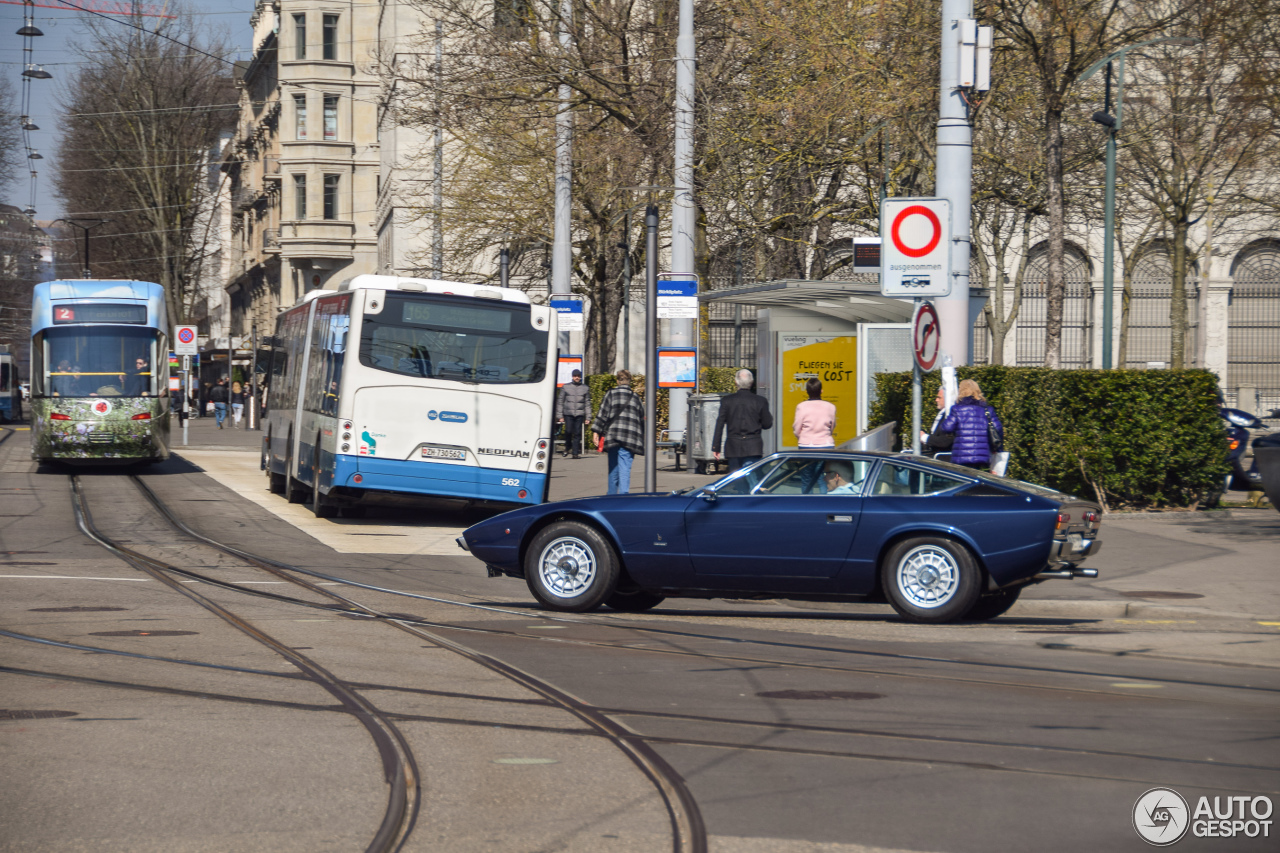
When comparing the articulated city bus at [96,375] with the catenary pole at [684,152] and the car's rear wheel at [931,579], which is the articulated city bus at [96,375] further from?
the car's rear wheel at [931,579]

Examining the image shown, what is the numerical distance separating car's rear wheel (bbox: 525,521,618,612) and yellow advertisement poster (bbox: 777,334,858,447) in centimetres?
1161

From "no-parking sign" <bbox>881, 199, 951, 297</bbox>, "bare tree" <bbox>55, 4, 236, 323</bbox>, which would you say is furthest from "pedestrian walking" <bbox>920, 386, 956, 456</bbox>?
"bare tree" <bbox>55, 4, 236, 323</bbox>

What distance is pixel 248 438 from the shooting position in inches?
1769

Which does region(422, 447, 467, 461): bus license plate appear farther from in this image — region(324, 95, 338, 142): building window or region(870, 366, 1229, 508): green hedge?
region(324, 95, 338, 142): building window

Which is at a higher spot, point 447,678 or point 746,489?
point 746,489

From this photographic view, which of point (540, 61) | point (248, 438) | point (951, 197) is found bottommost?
point (248, 438)

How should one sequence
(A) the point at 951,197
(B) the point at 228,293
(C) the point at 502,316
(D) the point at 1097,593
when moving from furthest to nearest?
1. (B) the point at 228,293
2. (C) the point at 502,316
3. (A) the point at 951,197
4. (D) the point at 1097,593

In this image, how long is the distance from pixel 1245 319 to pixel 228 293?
67.6 metres

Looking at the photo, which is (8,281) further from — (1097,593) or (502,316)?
(1097,593)

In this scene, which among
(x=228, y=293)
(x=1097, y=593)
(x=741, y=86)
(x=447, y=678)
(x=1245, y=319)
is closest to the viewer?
(x=447, y=678)

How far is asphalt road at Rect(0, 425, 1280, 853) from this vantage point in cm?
511

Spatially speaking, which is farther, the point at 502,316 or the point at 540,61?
the point at 540,61

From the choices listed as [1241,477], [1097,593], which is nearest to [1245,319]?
[1241,477]

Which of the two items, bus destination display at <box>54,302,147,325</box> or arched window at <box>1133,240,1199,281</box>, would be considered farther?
arched window at <box>1133,240,1199,281</box>
